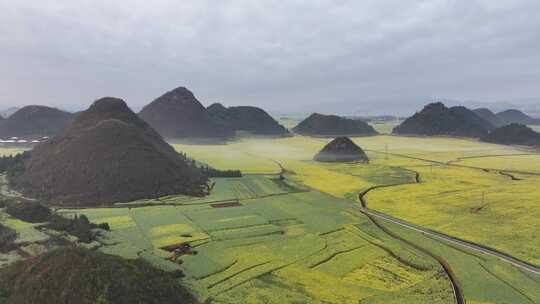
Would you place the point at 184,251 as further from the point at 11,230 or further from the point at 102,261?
the point at 11,230

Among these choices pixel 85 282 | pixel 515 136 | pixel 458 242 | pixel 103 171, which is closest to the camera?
pixel 85 282

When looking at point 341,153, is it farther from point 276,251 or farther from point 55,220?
point 55,220

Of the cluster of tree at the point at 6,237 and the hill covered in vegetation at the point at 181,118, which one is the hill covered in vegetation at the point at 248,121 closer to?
the hill covered in vegetation at the point at 181,118

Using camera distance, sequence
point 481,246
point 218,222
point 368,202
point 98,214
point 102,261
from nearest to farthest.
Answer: point 102,261 → point 481,246 → point 218,222 → point 98,214 → point 368,202

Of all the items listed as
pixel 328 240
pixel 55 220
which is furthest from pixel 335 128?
pixel 55 220

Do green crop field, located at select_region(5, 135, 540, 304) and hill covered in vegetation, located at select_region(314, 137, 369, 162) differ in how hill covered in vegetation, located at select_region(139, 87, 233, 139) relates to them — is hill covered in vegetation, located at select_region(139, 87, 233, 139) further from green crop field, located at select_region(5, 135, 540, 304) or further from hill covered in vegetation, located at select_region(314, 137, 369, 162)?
green crop field, located at select_region(5, 135, 540, 304)

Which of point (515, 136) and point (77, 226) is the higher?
point (515, 136)

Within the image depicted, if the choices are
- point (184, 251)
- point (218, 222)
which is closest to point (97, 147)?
point (218, 222)
